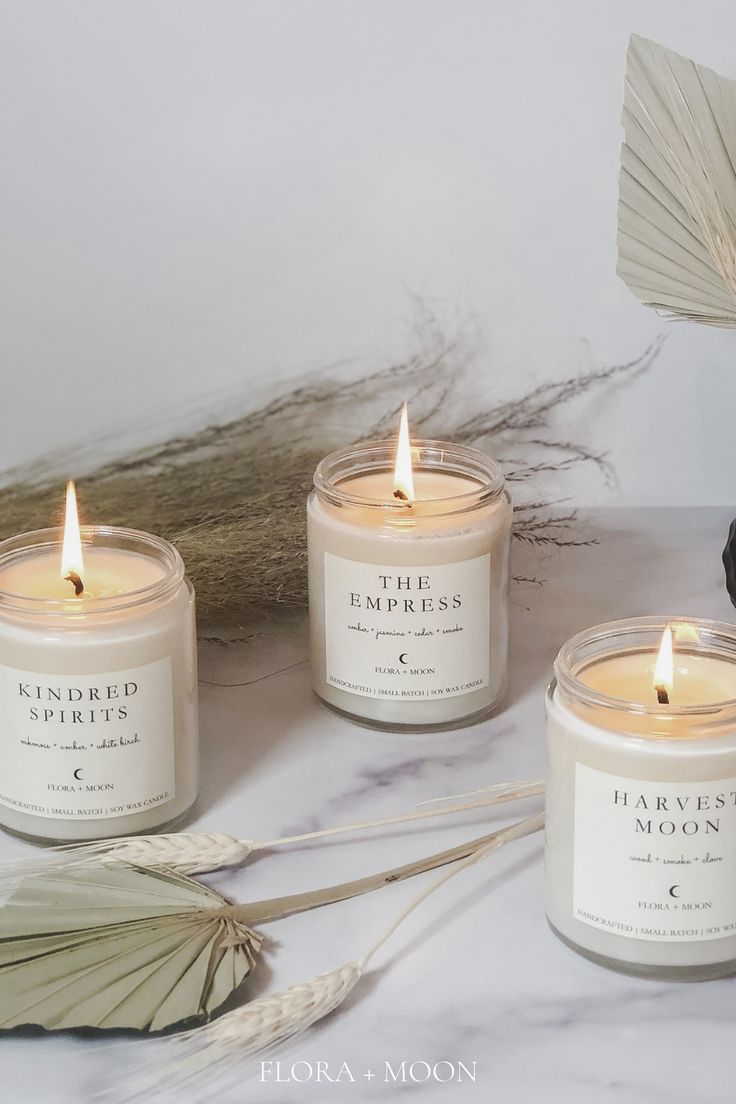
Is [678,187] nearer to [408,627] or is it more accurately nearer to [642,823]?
[408,627]

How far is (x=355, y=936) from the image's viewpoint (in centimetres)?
73

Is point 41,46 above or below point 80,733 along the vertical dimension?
above

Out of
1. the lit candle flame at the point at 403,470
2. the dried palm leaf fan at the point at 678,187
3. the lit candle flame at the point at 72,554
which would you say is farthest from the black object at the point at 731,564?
the lit candle flame at the point at 72,554

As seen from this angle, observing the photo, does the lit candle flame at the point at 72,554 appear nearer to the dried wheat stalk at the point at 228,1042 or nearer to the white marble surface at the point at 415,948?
the white marble surface at the point at 415,948

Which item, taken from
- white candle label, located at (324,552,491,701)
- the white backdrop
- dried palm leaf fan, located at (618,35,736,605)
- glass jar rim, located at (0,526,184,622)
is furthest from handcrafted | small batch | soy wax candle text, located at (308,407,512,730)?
the white backdrop

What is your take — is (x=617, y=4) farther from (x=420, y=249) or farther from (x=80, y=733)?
(x=80, y=733)

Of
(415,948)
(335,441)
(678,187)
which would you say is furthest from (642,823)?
(335,441)

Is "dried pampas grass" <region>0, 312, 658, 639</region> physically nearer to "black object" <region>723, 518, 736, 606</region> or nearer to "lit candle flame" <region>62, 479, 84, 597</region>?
"black object" <region>723, 518, 736, 606</region>

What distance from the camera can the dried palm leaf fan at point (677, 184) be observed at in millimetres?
1044

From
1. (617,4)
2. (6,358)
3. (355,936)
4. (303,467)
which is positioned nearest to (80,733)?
(355,936)

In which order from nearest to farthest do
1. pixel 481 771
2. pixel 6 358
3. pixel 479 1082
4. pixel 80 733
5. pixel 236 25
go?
pixel 479 1082 → pixel 80 733 → pixel 481 771 → pixel 236 25 → pixel 6 358

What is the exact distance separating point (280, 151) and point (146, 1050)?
769 mm

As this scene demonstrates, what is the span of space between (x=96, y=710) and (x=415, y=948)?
0.67ft

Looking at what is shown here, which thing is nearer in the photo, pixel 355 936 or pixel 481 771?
pixel 355 936
